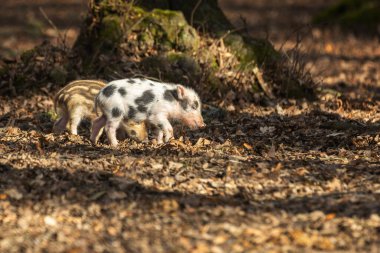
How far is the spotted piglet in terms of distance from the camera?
897 cm

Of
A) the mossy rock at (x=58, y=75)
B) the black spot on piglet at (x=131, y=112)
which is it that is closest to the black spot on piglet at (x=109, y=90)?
the black spot on piglet at (x=131, y=112)

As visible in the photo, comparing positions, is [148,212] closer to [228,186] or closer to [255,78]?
[228,186]

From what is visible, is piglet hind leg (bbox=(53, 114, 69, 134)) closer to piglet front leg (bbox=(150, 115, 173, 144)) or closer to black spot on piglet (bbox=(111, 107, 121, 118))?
black spot on piglet (bbox=(111, 107, 121, 118))

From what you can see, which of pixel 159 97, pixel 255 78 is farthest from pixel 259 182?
pixel 255 78

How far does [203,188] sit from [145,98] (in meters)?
2.28

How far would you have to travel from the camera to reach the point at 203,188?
7133 millimetres

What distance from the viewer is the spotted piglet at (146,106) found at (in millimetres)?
8969

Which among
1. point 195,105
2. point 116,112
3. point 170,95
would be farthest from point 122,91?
point 195,105

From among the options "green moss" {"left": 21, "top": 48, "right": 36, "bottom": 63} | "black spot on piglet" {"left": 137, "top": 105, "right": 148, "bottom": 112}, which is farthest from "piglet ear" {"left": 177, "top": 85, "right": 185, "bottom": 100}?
"green moss" {"left": 21, "top": 48, "right": 36, "bottom": 63}

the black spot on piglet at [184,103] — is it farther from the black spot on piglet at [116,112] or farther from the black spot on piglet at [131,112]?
the black spot on piglet at [116,112]

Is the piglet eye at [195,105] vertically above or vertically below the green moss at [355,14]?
below

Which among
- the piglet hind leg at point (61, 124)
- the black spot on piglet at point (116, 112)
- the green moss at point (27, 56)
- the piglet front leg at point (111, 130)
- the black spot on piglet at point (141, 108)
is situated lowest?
the piglet front leg at point (111, 130)

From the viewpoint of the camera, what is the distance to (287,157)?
27.2ft

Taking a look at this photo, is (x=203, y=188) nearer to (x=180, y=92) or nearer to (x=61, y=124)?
(x=180, y=92)
